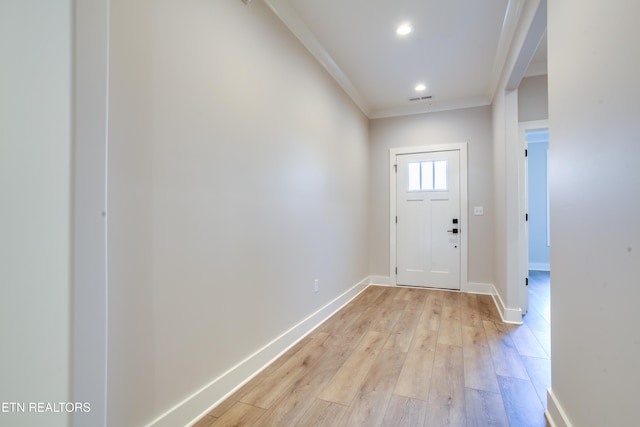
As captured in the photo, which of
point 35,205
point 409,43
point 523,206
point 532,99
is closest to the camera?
point 35,205

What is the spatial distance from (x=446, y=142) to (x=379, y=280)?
235 cm

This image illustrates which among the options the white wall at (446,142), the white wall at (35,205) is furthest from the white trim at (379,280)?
the white wall at (35,205)

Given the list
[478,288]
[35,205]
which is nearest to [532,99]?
[478,288]

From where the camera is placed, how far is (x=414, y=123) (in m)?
4.63

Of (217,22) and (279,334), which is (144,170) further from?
(279,334)

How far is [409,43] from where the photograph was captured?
2898 mm

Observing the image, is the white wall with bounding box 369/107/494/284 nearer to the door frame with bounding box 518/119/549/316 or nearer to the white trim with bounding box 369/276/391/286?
the white trim with bounding box 369/276/391/286

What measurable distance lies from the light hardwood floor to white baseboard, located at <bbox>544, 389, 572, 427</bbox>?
0.18ft

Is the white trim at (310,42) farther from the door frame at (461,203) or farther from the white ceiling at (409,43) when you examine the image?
the door frame at (461,203)

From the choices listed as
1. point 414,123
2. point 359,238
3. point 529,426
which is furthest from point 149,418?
point 414,123

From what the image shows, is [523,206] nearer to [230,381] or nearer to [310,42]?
[310,42]

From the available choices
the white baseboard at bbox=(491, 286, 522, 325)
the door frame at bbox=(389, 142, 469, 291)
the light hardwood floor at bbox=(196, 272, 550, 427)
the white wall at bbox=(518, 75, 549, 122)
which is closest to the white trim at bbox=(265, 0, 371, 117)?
the door frame at bbox=(389, 142, 469, 291)

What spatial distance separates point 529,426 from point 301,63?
3.00 metres

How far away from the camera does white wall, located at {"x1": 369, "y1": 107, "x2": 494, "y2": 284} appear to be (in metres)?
4.25
